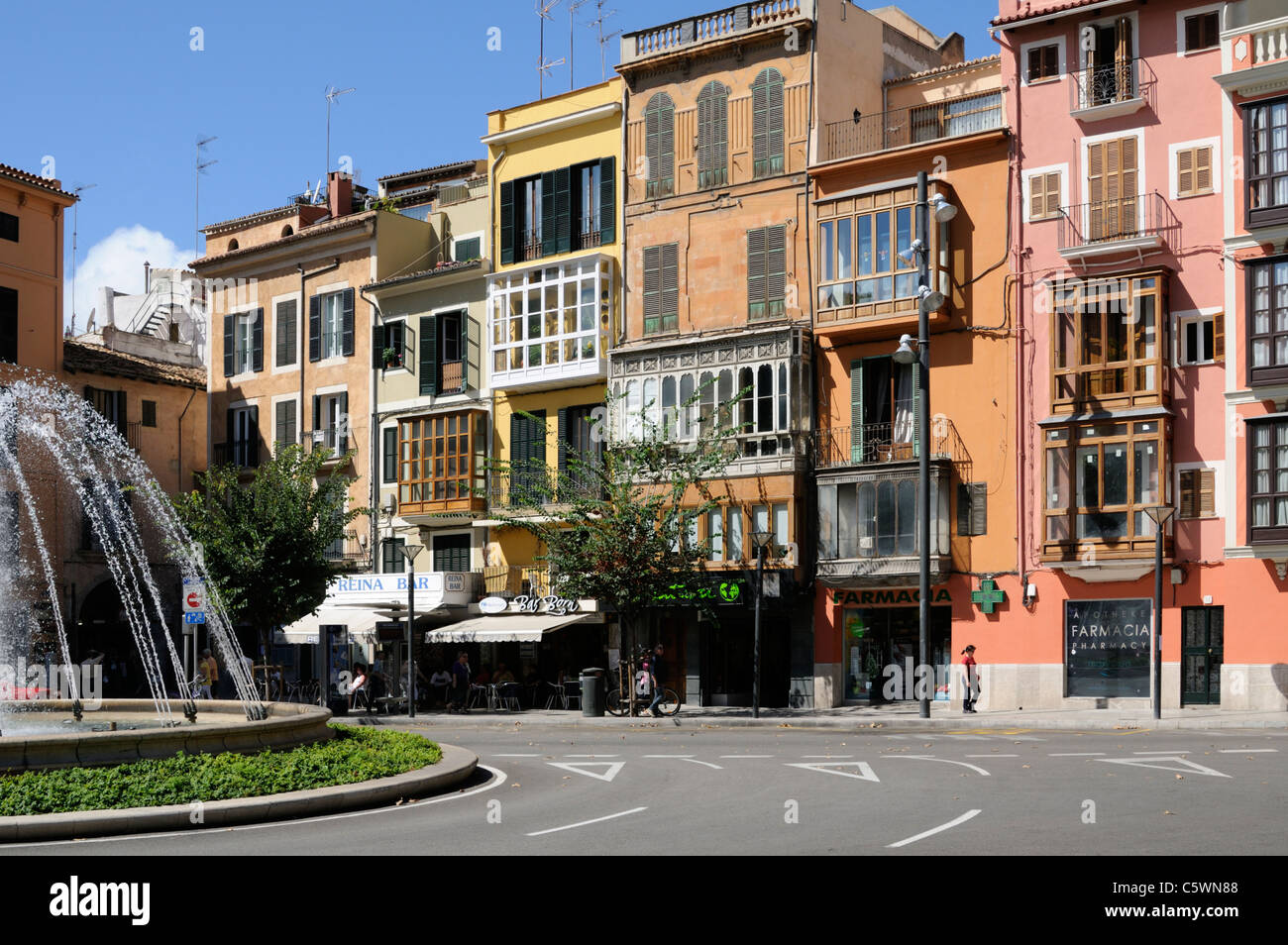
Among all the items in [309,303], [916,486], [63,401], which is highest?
[309,303]

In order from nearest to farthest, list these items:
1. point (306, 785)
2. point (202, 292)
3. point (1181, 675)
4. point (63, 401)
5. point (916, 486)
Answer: point (306, 785) → point (1181, 675) → point (916, 486) → point (63, 401) → point (202, 292)

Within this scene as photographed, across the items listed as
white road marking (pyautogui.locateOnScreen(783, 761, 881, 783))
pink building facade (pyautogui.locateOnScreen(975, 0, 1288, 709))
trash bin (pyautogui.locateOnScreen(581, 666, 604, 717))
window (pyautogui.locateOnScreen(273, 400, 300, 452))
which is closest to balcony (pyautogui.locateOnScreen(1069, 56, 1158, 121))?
pink building facade (pyautogui.locateOnScreen(975, 0, 1288, 709))

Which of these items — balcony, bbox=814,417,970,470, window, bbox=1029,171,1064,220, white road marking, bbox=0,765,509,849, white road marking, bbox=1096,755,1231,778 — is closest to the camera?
white road marking, bbox=0,765,509,849

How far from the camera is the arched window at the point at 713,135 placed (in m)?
43.4

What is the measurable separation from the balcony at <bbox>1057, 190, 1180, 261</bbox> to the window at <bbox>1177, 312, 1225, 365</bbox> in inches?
76.9

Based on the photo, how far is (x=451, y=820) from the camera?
50.9ft

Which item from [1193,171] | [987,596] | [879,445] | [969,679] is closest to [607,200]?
[879,445]

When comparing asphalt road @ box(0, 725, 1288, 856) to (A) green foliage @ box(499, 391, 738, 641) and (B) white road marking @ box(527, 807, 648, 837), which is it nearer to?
(B) white road marking @ box(527, 807, 648, 837)

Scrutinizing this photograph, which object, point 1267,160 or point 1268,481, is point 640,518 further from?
point 1267,160

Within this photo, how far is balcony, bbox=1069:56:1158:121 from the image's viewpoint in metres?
36.2

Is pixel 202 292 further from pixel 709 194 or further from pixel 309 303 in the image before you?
pixel 709 194

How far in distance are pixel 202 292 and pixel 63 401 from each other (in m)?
17.3
